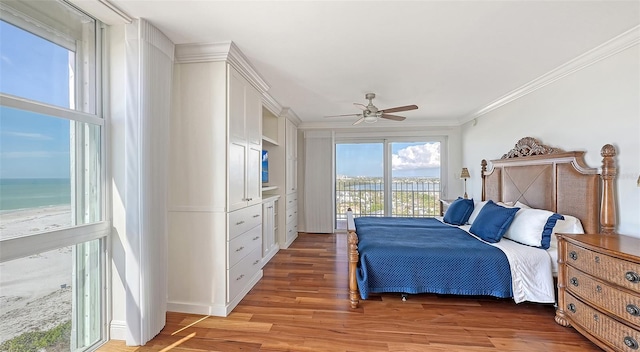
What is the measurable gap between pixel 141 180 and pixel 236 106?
1042 millimetres

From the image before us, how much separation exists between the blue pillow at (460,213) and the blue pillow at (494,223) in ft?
1.91

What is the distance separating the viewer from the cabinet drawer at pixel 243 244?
2.37 metres

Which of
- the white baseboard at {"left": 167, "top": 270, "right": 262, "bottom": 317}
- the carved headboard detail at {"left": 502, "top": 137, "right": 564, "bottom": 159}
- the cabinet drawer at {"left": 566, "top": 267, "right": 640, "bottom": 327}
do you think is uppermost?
the carved headboard detail at {"left": 502, "top": 137, "right": 564, "bottom": 159}

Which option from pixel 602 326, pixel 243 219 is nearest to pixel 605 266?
pixel 602 326

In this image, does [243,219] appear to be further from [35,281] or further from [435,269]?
[435,269]

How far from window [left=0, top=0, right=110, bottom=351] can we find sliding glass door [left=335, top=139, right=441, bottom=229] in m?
4.32

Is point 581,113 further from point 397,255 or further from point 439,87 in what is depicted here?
point 397,255

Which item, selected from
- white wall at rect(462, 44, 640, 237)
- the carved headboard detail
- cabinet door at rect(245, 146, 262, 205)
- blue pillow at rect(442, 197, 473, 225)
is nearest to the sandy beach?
cabinet door at rect(245, 146, 262, 205)

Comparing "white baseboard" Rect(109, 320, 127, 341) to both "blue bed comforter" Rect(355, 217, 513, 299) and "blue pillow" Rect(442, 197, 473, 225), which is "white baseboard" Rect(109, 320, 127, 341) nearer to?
"blue bed comforter" Rect(355, 217, 513, 299)

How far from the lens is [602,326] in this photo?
173cm

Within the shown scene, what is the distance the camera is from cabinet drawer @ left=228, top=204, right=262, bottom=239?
2354 millimetres

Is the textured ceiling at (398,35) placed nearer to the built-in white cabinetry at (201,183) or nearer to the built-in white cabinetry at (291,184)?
the built-in white cabinetry at (201,183)

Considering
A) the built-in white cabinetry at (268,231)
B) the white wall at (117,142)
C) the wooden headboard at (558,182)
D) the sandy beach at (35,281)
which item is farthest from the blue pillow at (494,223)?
the sandy beach at (35,281)

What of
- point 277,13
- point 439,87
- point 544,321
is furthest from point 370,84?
point 544,321
